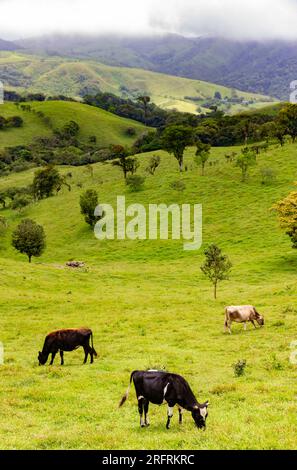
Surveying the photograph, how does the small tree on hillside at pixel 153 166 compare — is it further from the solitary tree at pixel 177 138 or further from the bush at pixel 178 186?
the bush at pixel 178 186

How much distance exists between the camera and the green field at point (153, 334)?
45.0 ft

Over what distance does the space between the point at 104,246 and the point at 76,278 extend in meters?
24.8

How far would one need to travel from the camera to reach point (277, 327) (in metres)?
30.1

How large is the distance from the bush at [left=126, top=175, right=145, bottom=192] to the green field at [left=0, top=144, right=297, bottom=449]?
56.4 ft

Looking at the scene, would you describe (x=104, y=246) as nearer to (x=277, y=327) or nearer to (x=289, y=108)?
(x=277, y=327)

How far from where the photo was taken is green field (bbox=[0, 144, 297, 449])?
13.7 m

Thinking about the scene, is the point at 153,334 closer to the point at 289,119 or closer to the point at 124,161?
the point at 124,161

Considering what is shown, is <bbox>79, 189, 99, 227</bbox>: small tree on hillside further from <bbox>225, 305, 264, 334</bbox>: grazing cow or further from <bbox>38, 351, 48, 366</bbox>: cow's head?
<bbox>38, 351, 48, 366</bbox>: cow's head

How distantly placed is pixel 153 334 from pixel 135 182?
2837 inches

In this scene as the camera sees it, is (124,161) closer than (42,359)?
No

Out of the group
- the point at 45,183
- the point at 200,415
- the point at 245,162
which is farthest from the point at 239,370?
the point at 45,183

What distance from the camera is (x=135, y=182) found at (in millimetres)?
100375

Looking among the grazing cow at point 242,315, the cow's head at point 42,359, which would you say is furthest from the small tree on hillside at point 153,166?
the cow's head at point 42,359

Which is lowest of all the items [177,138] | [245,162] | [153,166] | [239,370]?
[239,370]
